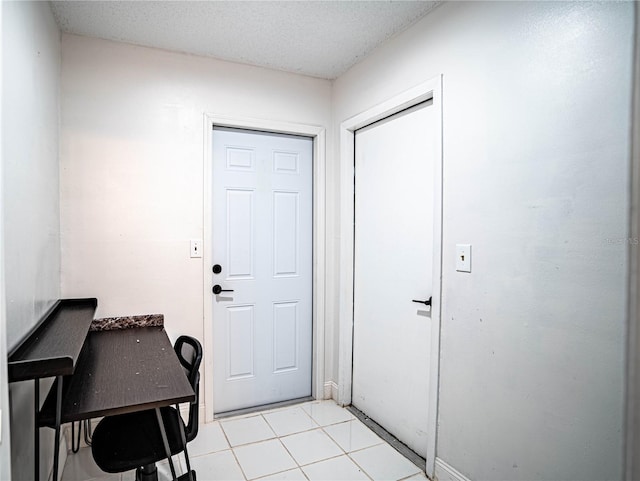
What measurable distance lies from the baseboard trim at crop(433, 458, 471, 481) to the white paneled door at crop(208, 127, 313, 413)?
1.27m

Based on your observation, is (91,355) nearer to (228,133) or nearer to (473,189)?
(228,133)

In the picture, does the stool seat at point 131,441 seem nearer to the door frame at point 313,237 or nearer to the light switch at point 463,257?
the door frame at point 313,237

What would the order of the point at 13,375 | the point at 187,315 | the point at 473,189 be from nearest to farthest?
the point at 13,375 → the point at 473,189 → the point at 187,315

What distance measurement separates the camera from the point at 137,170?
8.20 feet

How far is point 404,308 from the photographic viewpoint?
240cm

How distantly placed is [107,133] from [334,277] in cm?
178

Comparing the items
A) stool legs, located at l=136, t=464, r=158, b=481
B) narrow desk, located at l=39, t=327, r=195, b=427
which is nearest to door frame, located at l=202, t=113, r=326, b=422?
narrow desk, located at l=39, t=327, r=195, b=427

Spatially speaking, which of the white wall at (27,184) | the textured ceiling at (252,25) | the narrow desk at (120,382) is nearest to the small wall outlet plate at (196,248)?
the narrow desk at (120,382)

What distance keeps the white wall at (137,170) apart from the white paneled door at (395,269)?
1.01 m

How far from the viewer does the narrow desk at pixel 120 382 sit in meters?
1.38

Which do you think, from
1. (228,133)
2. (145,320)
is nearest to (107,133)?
(228,133)

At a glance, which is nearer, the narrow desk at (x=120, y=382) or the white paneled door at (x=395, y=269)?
the narrow desk at (x=120, y=382)

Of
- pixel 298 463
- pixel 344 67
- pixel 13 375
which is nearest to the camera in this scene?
pixel 13 375

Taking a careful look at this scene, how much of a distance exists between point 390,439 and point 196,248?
173 cm
